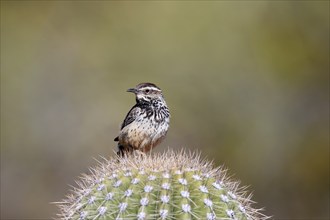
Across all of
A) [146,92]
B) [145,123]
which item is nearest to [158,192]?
[145,123]

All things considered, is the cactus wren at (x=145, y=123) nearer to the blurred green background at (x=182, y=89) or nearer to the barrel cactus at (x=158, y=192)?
the barrel cactus at (x=158, y=192)

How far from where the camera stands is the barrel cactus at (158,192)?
144 inches

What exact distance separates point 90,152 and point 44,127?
111cm

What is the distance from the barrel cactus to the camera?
3662 millimetres

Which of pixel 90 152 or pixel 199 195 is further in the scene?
pixel 90 152

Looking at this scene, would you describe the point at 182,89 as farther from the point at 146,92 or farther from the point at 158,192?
the point at 158,192

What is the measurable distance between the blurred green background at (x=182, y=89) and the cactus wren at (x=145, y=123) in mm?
5291

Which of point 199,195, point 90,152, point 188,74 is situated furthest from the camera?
point 188,74

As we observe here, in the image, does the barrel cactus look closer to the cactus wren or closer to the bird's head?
the cactus wren

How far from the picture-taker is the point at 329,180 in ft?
38.6

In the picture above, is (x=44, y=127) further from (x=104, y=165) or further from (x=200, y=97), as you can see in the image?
(x=104, y=165)

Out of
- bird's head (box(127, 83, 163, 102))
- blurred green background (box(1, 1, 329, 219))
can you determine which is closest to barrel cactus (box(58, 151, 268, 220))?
bird's head (box(127, 83, 163, 102))

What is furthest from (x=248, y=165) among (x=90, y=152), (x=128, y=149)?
(x=128, y=149)

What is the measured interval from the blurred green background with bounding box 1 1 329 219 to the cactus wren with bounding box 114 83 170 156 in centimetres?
529
